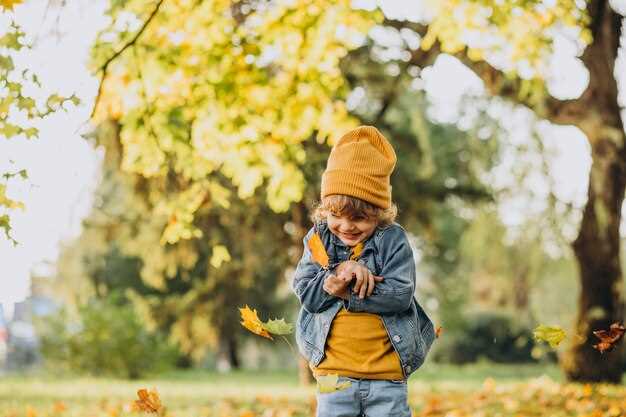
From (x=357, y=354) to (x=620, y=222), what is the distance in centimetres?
796

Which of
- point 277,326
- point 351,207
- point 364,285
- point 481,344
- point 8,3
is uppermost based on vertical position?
point 8,3

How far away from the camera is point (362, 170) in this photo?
9.39ft

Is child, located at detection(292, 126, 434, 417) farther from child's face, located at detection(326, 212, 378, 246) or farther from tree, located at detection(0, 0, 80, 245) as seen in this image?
tree, located at detection(0, 0, 80, 245)

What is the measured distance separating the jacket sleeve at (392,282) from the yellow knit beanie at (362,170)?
0.13 meters

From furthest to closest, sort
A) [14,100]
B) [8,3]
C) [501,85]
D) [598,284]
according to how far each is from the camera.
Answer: [598,284] → [501,85] → [14,100] → [8,3]

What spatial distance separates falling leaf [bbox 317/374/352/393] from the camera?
2.72 metres

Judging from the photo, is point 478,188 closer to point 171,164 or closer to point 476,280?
point 171,164

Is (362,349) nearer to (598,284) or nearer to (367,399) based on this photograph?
(367,399)

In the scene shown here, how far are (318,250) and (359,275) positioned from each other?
0.20m

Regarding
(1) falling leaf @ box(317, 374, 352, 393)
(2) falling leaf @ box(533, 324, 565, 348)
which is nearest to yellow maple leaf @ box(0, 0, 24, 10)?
(1) falling leaf @ box(317, 374, 352, 393)

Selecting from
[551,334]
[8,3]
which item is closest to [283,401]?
[551,334]

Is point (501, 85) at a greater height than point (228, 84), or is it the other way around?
point (501, 85)

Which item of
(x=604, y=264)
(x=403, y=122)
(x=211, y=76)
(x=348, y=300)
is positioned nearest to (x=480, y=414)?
(x=211, y=76)

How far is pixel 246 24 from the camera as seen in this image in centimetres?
705
